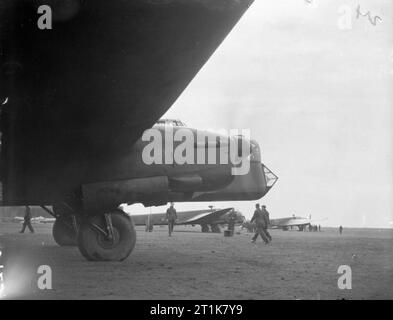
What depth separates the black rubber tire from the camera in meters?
13.3

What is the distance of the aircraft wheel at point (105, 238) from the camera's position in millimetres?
9422

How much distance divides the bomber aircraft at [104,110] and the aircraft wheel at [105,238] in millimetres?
19

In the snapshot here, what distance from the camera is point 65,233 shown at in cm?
1338

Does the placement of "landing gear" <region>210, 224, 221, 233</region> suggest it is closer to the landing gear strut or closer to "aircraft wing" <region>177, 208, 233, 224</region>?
"aircraft wing" <region>177, 208, 233, 224</region>

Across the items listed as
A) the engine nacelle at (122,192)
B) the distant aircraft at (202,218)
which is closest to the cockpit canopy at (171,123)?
the engine nacelle at (122,192)

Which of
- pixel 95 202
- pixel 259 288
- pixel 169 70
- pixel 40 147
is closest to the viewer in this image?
pixel 169 70

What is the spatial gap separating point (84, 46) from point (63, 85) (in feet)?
3.81

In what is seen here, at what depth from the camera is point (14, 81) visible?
569cm

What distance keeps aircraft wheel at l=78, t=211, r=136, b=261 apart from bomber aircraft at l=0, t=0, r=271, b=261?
19 millimetres

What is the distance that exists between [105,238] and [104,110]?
11.5 ft

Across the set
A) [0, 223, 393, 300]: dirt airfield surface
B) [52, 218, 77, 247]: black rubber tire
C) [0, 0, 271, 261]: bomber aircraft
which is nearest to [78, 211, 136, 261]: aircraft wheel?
[0, 0, 271, 261]: bomber aircraft

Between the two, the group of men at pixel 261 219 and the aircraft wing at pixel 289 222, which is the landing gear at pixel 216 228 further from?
the aircraft wing at pixel 289 222
